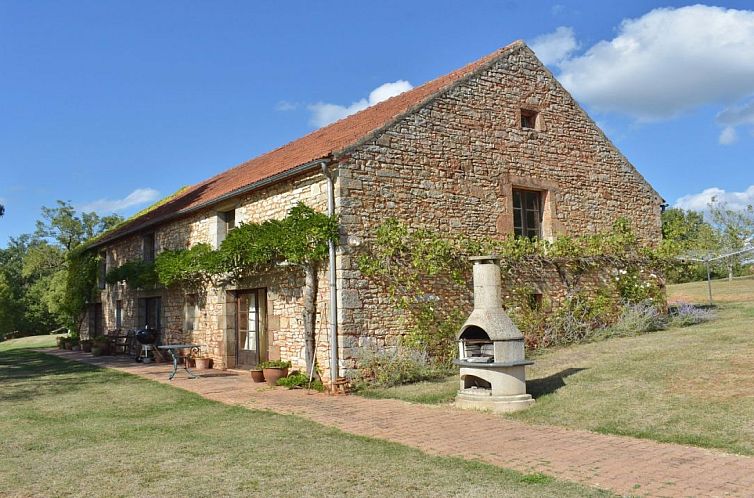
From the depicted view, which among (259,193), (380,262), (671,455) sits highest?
(259,193)

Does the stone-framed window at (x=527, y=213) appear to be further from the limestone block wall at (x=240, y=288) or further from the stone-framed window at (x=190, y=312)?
the stone-framed window at (x=190, y=312)

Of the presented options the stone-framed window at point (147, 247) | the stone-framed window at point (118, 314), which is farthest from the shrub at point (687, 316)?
the stone-framed window at point (118, 314)

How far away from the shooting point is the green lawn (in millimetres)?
4934

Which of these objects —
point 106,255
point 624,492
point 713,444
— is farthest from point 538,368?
point 106,255

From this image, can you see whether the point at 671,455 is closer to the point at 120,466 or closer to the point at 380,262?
the point at 120,466

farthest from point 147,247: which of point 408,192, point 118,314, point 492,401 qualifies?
point 492,401

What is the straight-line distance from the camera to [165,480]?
5.21m

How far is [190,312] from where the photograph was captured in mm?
15469

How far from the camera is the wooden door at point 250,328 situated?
13.2 meters

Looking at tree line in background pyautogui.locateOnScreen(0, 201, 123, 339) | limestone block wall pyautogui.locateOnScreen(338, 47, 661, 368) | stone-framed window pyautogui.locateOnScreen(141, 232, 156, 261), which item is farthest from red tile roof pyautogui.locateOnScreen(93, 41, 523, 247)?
tree line in background pyautogui.locateOnScreen(0, 201, 123, 339)

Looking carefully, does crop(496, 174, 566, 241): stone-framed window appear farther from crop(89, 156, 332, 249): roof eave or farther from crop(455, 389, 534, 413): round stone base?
crop(455, 389, 534, 413): round stone base

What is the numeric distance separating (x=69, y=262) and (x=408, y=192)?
18.5m

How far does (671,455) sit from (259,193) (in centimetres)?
944

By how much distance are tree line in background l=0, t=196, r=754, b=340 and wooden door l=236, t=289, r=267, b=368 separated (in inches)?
317
